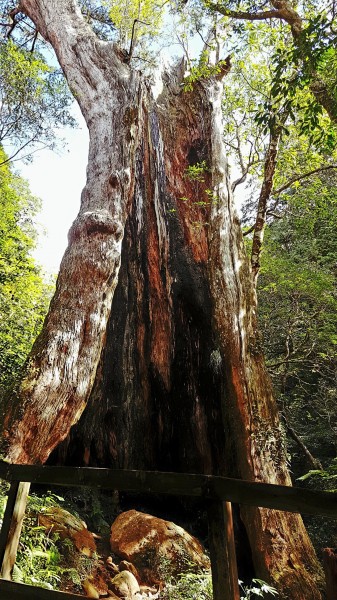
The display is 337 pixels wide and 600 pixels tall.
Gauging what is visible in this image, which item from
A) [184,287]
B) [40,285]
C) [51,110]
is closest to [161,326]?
[184,287]

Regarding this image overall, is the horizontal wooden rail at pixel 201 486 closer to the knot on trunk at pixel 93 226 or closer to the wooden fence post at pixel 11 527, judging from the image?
the wooden fence post at pixel 11 527

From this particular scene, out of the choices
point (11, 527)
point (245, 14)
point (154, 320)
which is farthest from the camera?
point (154, 320)

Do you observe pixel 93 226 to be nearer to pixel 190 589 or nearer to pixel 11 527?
pixel 11 527

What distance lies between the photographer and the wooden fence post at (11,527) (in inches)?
101

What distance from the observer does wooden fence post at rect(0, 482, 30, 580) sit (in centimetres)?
257

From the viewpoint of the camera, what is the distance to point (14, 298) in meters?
8.42

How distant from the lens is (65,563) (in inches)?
173

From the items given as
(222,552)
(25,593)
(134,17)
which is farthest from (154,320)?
(134,17)

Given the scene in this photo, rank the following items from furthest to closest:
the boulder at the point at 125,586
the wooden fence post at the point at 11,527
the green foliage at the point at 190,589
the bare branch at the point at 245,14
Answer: the bare branch at the point at 245,14 → the boulder at the point at 125,586 → the green foliage at the point at 190,589 → the wooden fence post at the point at 11,527

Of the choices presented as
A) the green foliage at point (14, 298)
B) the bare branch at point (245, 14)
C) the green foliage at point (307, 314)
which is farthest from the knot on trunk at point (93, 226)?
the green foliage at point (307, 314)

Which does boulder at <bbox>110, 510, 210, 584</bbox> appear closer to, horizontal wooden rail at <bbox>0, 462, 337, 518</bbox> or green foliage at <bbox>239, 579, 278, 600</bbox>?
green foliage at <bbox>239, 579, 278, 600</bbox>

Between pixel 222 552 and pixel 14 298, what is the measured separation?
7.37 m

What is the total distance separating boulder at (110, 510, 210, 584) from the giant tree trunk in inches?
33.8

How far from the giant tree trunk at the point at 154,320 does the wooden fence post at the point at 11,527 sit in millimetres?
646
